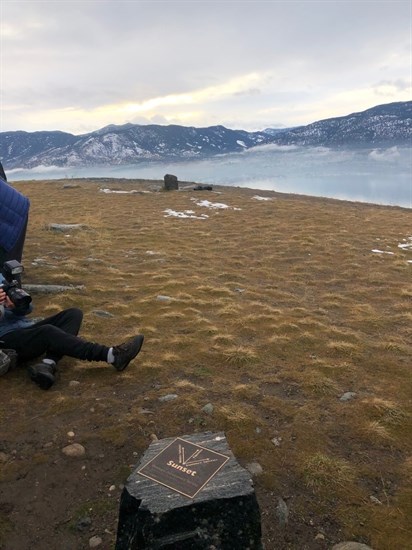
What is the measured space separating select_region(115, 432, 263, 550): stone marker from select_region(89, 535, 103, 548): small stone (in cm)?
73

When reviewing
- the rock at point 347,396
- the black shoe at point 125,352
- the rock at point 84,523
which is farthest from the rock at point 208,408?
the rock at point 84,523

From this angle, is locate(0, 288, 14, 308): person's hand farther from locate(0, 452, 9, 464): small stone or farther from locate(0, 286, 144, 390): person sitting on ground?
locate(0, 452, 9, 464): small stone

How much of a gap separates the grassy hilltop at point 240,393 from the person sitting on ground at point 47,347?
1.09 feet

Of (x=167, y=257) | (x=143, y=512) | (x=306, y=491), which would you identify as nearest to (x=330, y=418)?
(x=306, y=491)

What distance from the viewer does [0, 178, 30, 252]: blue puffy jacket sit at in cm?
1098

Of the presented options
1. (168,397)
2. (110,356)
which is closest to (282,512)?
(168,397)

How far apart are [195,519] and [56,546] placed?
1831 mm

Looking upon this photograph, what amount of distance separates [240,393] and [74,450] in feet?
9.51

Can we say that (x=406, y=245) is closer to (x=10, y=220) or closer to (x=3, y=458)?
(x=10, y=220)

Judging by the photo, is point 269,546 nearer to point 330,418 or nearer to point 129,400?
point 330,418

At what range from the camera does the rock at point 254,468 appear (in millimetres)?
5496

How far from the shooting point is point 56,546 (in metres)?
4.45

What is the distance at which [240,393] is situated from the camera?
736 centimetres

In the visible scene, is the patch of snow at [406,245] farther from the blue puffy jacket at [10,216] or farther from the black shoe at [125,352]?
the blue puffy jacket at [10,216]
